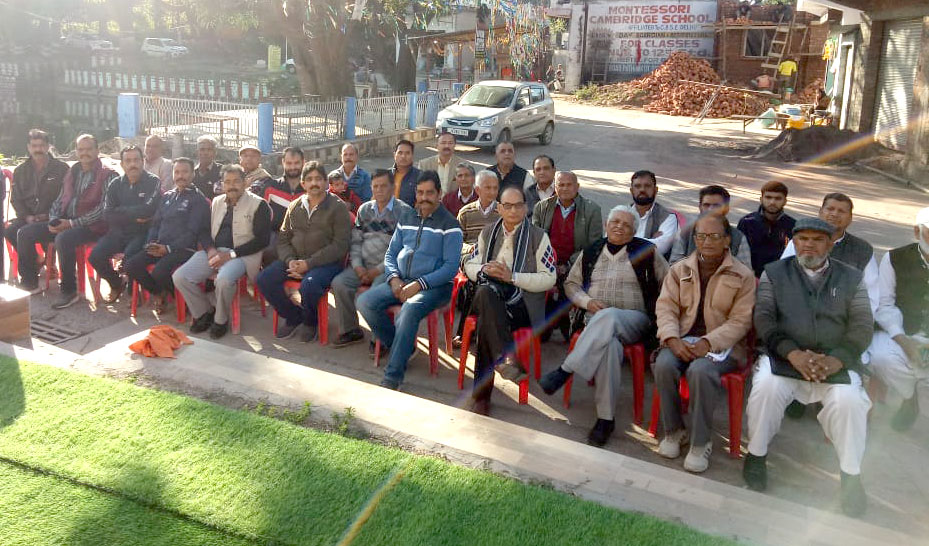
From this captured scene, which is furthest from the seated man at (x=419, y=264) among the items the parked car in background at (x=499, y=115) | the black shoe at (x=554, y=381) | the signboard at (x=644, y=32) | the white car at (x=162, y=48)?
the white car at (x=162, y=48)

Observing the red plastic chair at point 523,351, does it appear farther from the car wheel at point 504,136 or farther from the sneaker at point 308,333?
the car wheel at point 504,136

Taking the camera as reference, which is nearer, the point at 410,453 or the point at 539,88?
the point at 410,453

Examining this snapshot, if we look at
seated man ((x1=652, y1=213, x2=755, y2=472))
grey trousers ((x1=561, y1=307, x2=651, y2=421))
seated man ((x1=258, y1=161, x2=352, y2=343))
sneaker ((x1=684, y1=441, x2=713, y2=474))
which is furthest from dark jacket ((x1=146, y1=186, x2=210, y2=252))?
sneaker ((x1=684, y1=441, x2=713, y2=474))

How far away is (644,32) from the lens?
3312cm

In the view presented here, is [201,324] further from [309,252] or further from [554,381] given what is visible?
[554,381]

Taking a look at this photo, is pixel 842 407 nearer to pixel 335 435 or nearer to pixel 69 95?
pixel 335 435

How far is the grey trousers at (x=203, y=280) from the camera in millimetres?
6074

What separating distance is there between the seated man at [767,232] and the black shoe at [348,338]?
2.99 m

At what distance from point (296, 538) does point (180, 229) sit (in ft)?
12.5

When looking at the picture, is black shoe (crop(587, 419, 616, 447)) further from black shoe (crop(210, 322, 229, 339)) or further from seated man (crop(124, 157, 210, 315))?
seated man (crop(124, 157, 210, 315))

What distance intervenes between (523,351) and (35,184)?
503cm

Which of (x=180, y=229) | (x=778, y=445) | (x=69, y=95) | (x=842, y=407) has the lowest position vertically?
(x=778, y=445)

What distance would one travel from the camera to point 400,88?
24.9 metres

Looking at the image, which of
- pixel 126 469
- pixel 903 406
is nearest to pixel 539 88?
pixel 903 406
